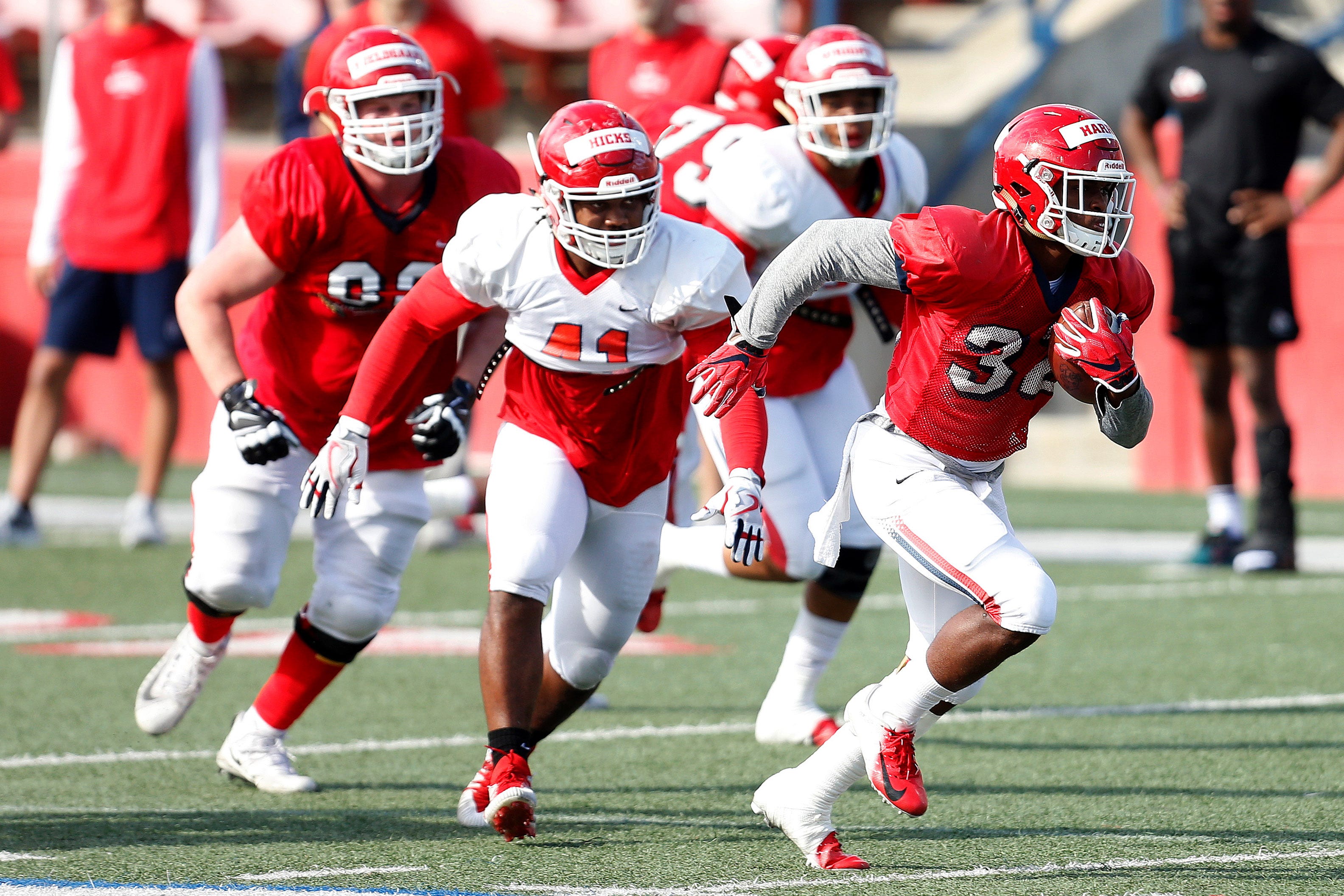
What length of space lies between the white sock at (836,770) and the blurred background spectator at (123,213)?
5.22 m

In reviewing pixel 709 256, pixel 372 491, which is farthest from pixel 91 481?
pixel 709 256

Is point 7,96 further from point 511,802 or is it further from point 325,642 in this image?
point 511,802

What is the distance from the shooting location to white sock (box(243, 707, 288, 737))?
4.79 metres

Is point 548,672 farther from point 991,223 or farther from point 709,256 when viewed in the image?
point 991,223

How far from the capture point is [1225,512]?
28.3ft

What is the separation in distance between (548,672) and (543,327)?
0.80 meters

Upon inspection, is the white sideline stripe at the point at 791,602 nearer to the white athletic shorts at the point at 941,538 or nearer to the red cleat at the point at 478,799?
the red cleat at the point at 478,799

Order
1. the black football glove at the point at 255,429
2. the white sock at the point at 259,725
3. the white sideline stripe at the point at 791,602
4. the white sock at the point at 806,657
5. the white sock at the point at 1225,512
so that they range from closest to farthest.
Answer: the black football glove at the point at 255,429
the white sock at the point at 259,725
the white sock at the point at 806,657
the white sideline stripe at the point at 791,602
the white sock at the point at 1225,512

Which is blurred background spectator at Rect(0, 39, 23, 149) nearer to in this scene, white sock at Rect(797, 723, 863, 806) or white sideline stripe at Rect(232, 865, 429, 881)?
white sideline stripe at Rect(232, 865, 429, 881)

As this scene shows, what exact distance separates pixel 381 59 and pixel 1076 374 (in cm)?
191

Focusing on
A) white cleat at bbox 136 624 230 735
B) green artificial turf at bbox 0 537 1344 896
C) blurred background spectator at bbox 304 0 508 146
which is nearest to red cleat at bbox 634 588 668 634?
green artificial turf at bbox 0 537 1344 896

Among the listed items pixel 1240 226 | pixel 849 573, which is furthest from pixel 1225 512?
pixel 849 573

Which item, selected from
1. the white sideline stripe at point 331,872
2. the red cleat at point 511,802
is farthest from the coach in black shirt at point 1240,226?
the white sideline stripe at point 331,872

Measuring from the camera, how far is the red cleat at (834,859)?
3.88 metres
